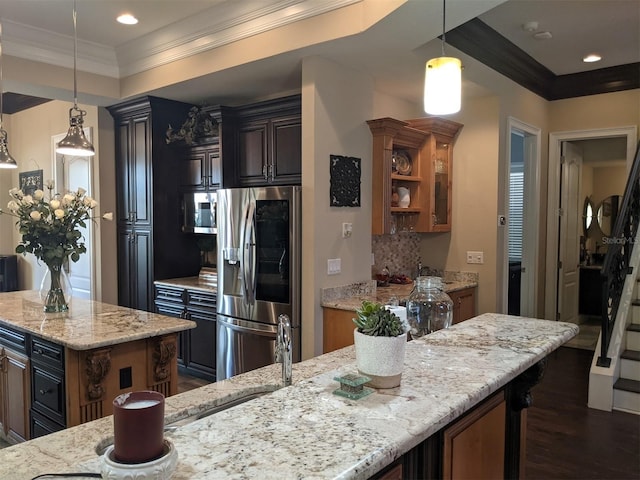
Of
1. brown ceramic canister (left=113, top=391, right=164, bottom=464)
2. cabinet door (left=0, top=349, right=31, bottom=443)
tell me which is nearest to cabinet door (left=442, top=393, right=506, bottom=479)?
brown ceramic canister (left=113, top=391, right=164, bottom=464)

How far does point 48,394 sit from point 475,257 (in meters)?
3.73

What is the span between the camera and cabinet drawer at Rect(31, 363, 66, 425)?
8.53 ft

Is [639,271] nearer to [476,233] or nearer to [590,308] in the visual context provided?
[476,233]

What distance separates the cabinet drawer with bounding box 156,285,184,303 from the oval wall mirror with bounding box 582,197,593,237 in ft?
20.0

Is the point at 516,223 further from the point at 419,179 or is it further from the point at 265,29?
the point at 265,29

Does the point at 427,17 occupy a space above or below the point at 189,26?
below

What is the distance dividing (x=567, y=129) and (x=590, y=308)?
2965 millimetres

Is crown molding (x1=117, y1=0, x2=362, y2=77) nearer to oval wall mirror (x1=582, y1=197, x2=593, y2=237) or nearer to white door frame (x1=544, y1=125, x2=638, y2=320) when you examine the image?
white door frame (x1=544, y1=125, x2=638, y2=320)

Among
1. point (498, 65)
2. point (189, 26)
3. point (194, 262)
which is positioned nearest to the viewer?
point (189, 26)

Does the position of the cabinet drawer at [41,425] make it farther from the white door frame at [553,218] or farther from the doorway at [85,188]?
the white door frame at [553,218]

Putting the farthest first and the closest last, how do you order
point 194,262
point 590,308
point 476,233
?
1. point 590,308
2. point 194,262
3. point 476,233

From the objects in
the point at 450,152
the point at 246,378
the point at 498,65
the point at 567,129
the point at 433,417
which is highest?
the point at 498,65

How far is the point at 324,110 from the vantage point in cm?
358

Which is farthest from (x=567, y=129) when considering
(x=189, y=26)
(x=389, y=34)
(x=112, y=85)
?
(x=112, y=85)
